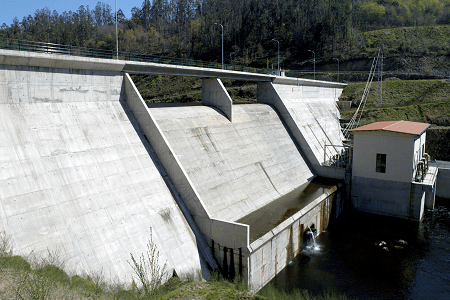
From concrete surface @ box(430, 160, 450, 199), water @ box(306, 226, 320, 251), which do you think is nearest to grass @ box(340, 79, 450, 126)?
concrete surface @ box(430, 160, 450, 199)

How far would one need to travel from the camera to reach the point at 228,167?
68.2 feet

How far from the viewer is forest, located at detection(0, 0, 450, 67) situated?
7838 cm

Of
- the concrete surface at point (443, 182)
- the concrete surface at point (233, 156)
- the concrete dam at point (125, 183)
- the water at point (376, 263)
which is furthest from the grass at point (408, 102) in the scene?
the concrete dam at point (125, 183)

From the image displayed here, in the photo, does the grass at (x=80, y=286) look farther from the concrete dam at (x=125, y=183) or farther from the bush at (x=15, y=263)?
the concrete dam at (x=125, y=183)

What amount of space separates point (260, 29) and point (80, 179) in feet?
281

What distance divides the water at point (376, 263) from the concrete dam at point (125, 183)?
1140 mm

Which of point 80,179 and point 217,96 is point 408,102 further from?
point 80,179

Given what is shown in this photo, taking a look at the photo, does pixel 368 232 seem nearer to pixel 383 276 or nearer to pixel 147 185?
pixel 383 276

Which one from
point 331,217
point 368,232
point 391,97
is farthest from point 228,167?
point 391,97

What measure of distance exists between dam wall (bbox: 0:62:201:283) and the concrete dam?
42mm

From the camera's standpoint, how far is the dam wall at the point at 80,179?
37.8 ft

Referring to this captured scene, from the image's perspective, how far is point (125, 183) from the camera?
14.8 meters

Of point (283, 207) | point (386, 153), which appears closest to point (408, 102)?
point (386, 153)

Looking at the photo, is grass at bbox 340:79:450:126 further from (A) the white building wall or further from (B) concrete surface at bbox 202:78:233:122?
(B) concrete surface at bbox 202:78:233:122
